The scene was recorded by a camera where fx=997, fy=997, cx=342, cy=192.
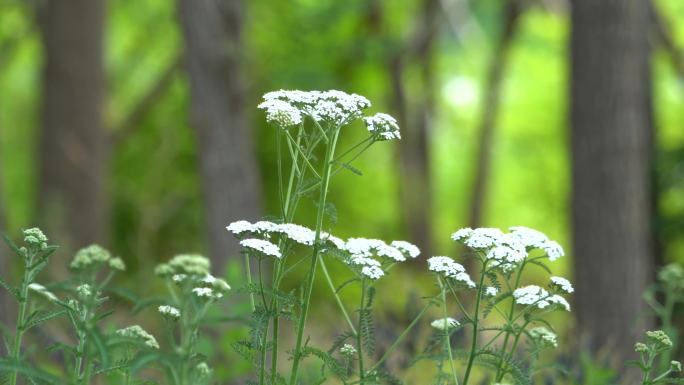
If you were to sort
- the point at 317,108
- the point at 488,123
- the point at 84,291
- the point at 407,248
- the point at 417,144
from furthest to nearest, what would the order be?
the point at 488,123 → the point at 417,144 → the point at 407,248 → the point at 317,108 → the point at 84,291

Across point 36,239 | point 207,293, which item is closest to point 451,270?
point 207,293

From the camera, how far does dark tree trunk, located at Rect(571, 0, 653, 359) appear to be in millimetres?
6887

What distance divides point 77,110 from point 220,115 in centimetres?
398

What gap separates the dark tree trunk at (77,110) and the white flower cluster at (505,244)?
1004cm

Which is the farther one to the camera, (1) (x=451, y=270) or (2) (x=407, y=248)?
(2) (x=407, y=248)

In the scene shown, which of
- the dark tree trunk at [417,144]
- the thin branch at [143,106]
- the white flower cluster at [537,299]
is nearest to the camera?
the white flower cluster at [537,299]

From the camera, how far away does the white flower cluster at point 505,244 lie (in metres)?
2.29

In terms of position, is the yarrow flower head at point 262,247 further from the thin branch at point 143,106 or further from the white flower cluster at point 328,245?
the thin branch at point 143,106

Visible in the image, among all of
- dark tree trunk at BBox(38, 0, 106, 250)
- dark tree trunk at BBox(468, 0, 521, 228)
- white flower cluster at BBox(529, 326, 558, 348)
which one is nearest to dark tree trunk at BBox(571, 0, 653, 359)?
white flower cluster at BBox(529, 326, 558, 348)

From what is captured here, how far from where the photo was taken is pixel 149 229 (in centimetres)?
1550

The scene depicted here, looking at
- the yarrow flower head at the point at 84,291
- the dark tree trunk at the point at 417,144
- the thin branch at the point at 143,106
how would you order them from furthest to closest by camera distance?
1. the dark tree trunk at the point at 417,144
2. the thin branch at the point at 143,106
3. the yarrow flower head at the point at 84,291

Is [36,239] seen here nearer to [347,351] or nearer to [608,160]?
[347,351]

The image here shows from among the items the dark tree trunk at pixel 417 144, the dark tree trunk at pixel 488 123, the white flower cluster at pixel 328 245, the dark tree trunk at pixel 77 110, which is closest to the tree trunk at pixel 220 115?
the dark tree trunk at pixel 77 110

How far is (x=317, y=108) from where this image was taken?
2.35m
